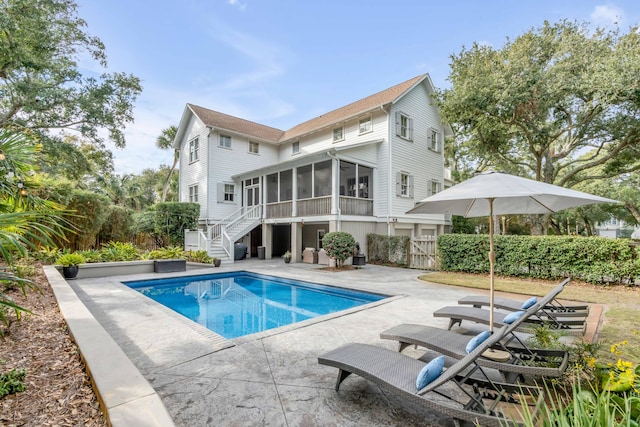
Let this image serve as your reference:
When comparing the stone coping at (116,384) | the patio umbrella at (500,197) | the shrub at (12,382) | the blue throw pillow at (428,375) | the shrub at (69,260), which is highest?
the patio umbrella at (500,197)

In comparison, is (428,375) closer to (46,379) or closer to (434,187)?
(46,379)

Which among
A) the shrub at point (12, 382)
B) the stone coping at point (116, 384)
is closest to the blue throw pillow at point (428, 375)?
the stone coping at point (116, 384)

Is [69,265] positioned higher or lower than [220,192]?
lower

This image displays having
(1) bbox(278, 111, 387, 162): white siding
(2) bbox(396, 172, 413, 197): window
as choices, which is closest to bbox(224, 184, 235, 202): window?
(1) bbox(278, 111, 387, 162): white siding

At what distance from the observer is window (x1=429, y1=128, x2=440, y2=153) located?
1954cm

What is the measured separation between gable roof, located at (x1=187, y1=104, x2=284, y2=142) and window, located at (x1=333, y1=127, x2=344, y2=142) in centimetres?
528

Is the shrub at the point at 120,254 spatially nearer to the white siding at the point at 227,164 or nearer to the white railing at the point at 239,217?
the white railing at the point at 239,217

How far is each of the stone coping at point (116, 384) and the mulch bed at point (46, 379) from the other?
12 cm

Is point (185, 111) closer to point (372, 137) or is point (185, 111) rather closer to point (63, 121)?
point (63, 121)

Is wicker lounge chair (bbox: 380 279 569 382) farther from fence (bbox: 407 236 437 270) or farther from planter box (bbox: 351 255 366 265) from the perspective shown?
planter box (bbox: 351 255 366 265)

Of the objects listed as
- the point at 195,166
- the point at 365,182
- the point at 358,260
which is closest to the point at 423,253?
the point at 358,260

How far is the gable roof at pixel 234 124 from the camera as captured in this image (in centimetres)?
1950

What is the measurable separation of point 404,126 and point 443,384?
1654 cm

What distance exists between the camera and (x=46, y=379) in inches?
115
